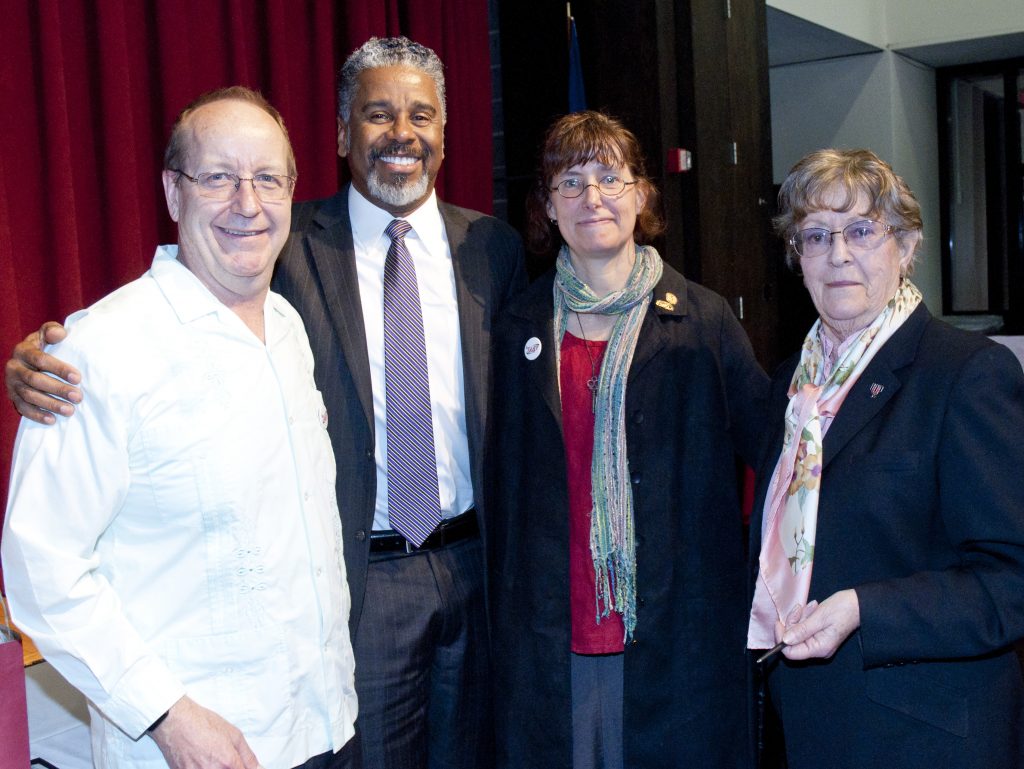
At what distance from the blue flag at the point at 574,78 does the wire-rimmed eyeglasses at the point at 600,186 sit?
6.33 feet

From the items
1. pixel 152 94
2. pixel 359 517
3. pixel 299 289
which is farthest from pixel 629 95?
pixel 359 517

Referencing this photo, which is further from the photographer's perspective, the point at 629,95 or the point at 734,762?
the point at 629,95

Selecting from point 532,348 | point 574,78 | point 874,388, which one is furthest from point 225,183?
point 574,78

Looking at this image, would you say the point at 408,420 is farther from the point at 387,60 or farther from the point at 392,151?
the point at 387,60

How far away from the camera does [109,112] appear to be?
2.71 m

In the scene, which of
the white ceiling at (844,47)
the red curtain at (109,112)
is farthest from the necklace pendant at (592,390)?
the white ceiling at (844,47)

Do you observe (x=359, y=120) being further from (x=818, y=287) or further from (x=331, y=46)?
(x=331, y=46)

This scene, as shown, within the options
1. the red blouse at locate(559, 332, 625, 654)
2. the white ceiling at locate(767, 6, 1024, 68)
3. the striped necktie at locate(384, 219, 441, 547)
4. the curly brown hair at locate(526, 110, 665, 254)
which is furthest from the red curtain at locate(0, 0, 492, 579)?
the white ceiling at locate(767, 6, 1024, 68)

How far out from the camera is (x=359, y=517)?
6.34 feet

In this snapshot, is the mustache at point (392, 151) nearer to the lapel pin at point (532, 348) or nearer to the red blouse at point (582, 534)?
the lapel pin at point (532, 348)

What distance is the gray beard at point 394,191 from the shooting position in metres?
2.16

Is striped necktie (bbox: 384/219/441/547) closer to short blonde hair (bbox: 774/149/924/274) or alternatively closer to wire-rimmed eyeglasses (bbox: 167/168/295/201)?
wire-rimmed eyeglasses (bbox: 167/168/295/201)

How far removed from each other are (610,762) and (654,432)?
69cm

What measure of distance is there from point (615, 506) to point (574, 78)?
96.0 inches
